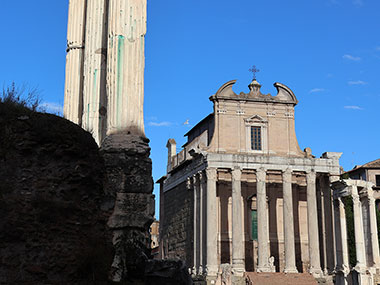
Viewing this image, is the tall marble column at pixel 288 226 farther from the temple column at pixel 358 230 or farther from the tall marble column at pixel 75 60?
the tall marble column at pixel 75 60

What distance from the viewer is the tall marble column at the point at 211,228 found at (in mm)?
32281

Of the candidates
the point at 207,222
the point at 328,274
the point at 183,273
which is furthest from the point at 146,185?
the point at 328,274

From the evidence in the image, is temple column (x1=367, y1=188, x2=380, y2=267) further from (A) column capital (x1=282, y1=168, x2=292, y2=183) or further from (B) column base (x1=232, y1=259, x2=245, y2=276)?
(B) column base (x1=232, y1=259, x2=245, y2=276)

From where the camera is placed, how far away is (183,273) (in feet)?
22.3

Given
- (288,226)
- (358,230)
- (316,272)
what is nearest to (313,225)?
(288,226)

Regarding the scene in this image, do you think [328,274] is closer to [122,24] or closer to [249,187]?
[249,187]

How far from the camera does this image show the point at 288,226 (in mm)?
33625

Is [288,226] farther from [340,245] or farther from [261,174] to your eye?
[261,174]

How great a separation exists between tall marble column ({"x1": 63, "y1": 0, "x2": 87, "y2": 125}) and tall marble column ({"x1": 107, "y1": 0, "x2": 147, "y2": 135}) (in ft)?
7.08

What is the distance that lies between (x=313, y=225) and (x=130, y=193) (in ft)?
90.1

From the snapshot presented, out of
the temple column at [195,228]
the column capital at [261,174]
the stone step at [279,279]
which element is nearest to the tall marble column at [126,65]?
the stone step at [279,279]

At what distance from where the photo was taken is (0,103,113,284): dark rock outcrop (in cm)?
A: 508

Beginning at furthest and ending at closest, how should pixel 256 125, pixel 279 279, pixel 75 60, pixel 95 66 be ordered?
pixel 256 125, pixel 279 279, pixel 75 60, pixel 95 66

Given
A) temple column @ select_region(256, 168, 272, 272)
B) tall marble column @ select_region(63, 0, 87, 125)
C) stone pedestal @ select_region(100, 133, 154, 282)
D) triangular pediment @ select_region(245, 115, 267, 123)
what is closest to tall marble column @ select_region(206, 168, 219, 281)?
temple column @ select_region(256, 168, 272, 272)
